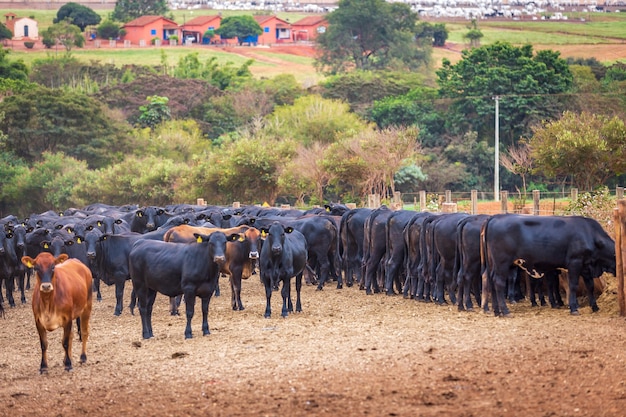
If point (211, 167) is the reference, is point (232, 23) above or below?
above

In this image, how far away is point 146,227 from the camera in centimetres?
2816

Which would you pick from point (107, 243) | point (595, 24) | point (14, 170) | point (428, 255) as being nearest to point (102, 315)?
point (107, 243)

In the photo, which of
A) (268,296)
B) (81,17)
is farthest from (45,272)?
(81,17)

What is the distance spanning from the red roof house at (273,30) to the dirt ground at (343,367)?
117 metres

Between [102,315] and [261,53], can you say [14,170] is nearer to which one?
[102,315]

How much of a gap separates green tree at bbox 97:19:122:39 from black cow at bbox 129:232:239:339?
114m

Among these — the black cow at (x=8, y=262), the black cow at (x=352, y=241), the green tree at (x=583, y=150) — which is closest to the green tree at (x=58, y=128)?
the green tree at (x=583, y=150)

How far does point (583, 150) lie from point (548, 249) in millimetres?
23648

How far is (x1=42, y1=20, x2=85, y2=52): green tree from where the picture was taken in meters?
119

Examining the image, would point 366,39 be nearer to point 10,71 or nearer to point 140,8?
point 140,8

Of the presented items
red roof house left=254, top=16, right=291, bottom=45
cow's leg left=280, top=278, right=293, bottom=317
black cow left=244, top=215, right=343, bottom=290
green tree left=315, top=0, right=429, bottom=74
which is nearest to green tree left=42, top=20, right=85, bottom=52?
red roof house left=254, top=16, right=291, bottom=45

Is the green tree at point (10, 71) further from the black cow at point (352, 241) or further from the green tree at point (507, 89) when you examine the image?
the black cow at point (352, 241)

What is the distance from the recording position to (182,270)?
1572 cm

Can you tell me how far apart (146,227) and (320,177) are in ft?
62.5
